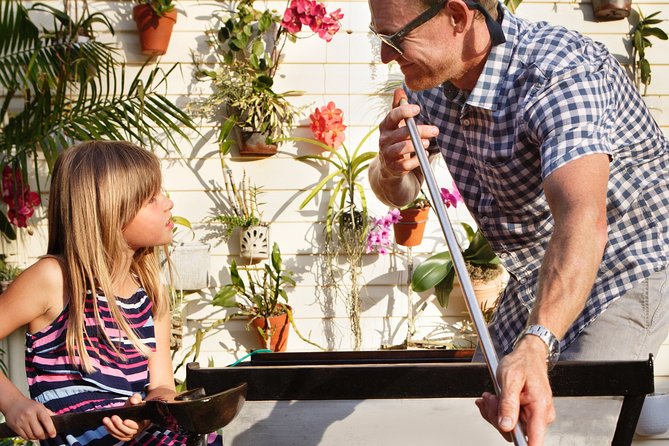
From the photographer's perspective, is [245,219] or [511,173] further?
[245,219]

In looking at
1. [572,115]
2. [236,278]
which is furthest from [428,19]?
[236,278]

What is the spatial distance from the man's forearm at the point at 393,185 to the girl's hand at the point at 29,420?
92 cm

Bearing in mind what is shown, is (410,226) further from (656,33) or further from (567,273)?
(567,273)

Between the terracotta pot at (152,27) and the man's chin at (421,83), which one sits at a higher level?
the terracotta pot at (152,27)

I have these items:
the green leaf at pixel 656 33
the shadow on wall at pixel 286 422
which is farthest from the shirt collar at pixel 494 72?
the green leaf at pixel 656 33

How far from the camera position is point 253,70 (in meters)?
4.39

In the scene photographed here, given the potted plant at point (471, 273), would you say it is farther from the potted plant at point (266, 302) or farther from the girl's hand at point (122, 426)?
the girl's hand at point (122, 426)

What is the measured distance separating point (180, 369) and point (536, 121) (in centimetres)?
325

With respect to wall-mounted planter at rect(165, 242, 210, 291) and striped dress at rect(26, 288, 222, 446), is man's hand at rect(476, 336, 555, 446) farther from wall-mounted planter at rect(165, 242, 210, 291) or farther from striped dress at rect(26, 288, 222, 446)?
wall-mounted planter at rect(165, 242, 210, 291)

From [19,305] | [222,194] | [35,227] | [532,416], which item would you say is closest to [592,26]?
[222,194]

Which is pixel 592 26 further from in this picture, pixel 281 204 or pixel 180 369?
pixel 180 369

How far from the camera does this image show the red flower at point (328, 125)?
4418 mm

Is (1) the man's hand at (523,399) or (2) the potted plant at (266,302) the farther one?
(2) the potted plant at (266,302)

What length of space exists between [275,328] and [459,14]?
2893mm
